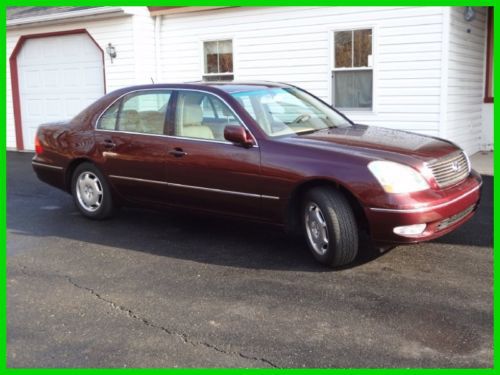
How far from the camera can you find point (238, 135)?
5.34 m

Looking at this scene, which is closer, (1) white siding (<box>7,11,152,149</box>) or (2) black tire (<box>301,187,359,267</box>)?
(2) black tire (<box>301,187,359,267</box>)

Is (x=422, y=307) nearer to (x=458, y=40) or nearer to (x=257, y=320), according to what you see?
(x=257, y=320)

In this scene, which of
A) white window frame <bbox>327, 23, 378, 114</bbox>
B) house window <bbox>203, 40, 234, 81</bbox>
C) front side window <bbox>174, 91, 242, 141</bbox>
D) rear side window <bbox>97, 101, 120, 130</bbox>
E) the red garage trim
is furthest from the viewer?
the red garage trim

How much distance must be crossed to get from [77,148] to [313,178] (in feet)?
10.6

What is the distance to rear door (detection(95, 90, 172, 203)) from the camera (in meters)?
6.13

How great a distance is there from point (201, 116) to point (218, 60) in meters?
6.60

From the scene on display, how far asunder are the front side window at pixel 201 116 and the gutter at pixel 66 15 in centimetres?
707

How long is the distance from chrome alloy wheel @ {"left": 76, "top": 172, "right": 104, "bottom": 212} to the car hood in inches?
105

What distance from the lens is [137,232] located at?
6480 mm

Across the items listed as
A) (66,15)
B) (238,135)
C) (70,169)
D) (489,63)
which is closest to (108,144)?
(70,169)

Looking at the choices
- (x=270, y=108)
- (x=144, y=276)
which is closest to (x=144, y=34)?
(x=270, y=108)

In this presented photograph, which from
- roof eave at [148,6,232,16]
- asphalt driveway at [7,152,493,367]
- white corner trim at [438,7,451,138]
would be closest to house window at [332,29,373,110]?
white corner trim at [438,7,451,138]

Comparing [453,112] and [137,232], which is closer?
[137,232]

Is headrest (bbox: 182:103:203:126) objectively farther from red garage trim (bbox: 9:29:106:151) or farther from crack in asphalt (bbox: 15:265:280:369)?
red garage trim (bbox: 9:29:106:151)
